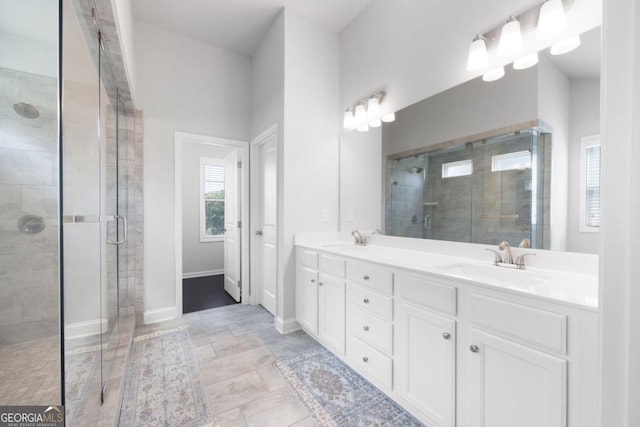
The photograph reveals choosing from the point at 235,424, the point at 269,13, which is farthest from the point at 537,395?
the point at 269,13

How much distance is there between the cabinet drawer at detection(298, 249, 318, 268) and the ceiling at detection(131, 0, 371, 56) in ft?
7.69

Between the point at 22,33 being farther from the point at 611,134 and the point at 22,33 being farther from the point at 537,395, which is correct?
the point at 537,395

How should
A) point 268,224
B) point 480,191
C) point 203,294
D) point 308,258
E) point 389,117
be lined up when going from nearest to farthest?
point 480,191 < point 389,117 < point 308,258 < point 268,224 < point 203,294

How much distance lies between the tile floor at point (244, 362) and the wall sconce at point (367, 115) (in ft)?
6.85

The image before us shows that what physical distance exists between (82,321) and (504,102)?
2.70 meters

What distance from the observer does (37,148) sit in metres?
1.27

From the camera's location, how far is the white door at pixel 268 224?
2996mm

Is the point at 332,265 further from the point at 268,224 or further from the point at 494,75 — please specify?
the point at 494,75

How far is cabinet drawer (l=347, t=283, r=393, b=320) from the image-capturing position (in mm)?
1706

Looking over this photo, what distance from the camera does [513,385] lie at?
1.12 metres

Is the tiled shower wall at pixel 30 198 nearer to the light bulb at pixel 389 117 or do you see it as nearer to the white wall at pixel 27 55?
the white wall at pixel 27 55

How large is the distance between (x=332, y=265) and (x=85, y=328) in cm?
158

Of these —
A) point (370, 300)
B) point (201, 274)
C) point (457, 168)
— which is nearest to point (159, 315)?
point (201, 274)

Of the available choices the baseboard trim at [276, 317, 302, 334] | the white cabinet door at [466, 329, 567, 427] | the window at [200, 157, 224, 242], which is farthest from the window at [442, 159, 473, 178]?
the window at [200, 157, 224, 242]
